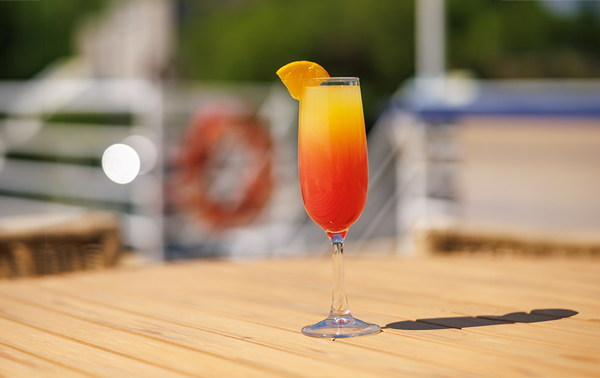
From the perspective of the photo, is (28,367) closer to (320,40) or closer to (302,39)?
(302,39)

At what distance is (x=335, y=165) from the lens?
0.69 meters

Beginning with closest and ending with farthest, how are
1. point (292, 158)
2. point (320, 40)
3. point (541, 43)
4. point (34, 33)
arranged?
point (541, 43)
point (292, 158)
point (320, 40)
point (34, 33)

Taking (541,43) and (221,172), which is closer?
(541,43)

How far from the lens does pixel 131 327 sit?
73 centimetres

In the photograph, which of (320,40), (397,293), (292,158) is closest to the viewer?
(397,293)

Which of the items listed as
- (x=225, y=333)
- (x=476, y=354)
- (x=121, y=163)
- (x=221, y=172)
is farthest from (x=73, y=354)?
(x=221, y=172)

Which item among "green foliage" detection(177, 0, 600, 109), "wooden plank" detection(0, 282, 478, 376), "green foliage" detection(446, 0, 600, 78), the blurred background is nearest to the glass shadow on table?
"wooden plank" detection(0, 282, 478, 376)

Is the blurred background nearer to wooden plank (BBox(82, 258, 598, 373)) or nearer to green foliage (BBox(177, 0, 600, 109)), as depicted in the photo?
wooden plank (BBox(82, 258, 598, 373))

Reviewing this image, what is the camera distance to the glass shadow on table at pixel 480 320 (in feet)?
2.29

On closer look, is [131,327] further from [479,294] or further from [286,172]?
[286,172]

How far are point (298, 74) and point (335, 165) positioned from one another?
104 mm

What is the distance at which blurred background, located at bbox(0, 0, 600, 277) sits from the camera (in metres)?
1.40

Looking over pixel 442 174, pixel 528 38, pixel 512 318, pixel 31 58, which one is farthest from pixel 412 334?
pixel 31 58

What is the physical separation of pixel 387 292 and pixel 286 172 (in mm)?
2985
